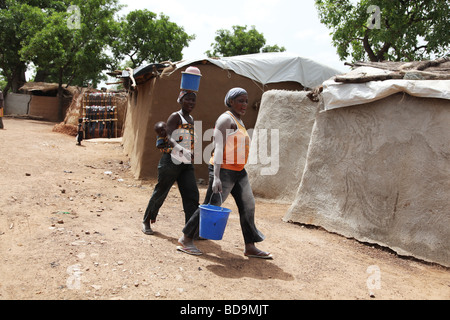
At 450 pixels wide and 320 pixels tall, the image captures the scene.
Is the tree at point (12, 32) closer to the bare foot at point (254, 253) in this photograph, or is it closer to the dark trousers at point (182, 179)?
the dark trousers at point (182, 179)

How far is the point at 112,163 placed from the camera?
9289 millimetres

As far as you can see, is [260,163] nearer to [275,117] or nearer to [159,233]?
[275,117]

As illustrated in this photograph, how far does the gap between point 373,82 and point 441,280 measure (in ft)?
7.68

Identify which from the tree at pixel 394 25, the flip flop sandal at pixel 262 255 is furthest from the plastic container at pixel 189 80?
the tree at pixel 394 25

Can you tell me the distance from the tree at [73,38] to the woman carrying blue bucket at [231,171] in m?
18.3

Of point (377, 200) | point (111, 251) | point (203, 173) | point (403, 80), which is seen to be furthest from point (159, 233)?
point (203, 173)

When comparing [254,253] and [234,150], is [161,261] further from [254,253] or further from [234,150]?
[234,150]

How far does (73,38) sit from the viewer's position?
20.4 m

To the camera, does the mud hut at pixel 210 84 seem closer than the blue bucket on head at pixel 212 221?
No

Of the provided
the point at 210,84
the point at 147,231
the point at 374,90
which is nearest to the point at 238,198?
the point at 147,231

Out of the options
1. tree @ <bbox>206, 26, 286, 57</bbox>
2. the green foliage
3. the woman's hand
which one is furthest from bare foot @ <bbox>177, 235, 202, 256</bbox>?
tree @ <bbox>206, 26, 286, 57</bbox>

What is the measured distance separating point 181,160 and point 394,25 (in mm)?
11157

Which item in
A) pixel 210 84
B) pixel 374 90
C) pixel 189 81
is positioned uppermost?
pixel 210 84

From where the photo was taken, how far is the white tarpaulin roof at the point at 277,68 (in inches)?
323
